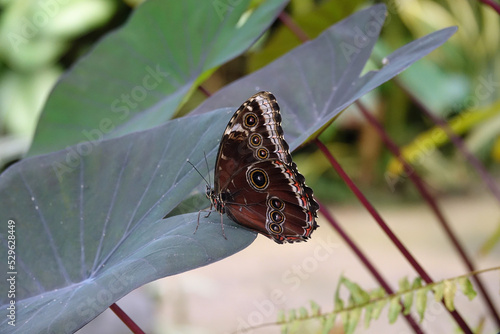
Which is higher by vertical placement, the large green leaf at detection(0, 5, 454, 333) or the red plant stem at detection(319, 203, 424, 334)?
the large green leaf at detection(0, 5, 454, 333)

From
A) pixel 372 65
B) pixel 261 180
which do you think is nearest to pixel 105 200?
pixel 261 180

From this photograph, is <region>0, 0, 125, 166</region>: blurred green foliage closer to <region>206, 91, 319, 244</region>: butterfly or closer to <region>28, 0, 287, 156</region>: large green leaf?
<region>28, 0, 287, 156</region>: large green leaf

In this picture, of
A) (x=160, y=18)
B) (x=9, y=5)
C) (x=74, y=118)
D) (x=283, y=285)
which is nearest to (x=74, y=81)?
(x=74, y=118)

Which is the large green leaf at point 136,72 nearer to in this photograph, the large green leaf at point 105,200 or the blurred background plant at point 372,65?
the large green leaf at point 105,200

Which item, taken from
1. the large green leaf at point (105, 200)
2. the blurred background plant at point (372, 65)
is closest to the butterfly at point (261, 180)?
the large green leaf at point (105, 200)

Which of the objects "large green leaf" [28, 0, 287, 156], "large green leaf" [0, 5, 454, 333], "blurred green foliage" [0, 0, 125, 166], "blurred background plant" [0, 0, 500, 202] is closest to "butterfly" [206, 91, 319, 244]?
"large green leaf" [0, 5, 454, 333]

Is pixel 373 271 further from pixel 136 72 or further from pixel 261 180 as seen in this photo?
pixel 136 72
